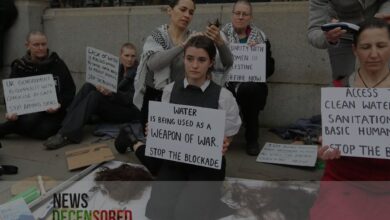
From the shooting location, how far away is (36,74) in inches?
180

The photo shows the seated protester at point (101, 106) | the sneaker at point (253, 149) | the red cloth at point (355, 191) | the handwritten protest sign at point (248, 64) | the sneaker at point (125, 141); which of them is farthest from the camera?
the seated protester at point (101, 106)

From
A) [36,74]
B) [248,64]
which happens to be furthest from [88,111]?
[248,64]

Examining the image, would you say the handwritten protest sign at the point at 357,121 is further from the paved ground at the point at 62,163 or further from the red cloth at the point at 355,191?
the paved ground at the point at 62,163

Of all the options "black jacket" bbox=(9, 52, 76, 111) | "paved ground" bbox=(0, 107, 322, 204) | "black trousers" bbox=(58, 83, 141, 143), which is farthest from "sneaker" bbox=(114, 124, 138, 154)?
"black jacket" bbox=(9, 52, 76, 111)

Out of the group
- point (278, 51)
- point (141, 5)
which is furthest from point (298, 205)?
point (141, 5)

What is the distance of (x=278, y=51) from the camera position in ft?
15.9

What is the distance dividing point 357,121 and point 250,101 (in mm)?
1772

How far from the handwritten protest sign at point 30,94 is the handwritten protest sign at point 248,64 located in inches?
72.6

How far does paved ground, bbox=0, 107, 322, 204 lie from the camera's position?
348 centimetres

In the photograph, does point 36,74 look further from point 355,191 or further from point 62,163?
point 355,191

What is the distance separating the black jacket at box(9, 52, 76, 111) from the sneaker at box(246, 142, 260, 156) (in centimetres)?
203

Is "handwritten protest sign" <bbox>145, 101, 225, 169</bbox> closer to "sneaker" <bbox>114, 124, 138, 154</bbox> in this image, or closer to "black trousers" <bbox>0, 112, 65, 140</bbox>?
"sneaker" <bbox>114, 124, 138, 154</bbox>

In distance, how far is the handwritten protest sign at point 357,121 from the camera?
7.33 ft
